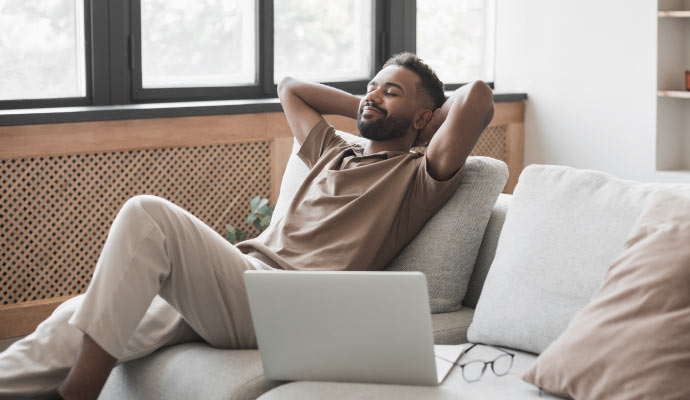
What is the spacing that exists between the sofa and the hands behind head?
29 centimetres

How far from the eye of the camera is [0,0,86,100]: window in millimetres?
3492

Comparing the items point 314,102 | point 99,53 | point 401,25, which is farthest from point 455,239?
point 401,25

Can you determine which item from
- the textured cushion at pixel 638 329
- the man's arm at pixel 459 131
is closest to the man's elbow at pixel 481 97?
the man's arm at pixel 459 131

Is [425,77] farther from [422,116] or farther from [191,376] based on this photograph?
[191,376]

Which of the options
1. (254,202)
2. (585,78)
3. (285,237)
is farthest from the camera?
(585,78)

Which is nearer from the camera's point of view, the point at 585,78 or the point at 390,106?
the point at 390,106

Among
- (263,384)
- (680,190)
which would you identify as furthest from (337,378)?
(680,190)

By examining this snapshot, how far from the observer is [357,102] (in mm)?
2764

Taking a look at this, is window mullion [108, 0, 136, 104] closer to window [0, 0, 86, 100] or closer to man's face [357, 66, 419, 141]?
window [0, 0, 86, 100]

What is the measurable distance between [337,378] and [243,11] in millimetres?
2659

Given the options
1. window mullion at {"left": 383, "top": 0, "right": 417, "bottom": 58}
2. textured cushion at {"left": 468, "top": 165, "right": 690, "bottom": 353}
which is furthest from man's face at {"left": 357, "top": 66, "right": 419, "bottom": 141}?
window mullion at {"left": 383, "top": 0, "right": 417, "bottom": 58}

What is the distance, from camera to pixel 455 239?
218cm

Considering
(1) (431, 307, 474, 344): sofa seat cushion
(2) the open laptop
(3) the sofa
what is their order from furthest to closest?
(1) (431, 307, 474, 344): sofa seat cushion → (3) the sofa → (2) the open laptop

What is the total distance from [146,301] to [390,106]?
3.04 ft
